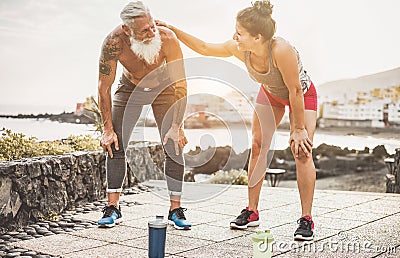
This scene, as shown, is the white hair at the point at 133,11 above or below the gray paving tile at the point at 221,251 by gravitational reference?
above

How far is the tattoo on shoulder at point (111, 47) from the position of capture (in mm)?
2943

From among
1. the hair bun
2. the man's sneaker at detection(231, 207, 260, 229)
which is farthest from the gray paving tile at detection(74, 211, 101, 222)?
the hair bun

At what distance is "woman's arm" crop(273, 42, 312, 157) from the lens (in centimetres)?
265

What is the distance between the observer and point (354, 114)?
550 centimetres

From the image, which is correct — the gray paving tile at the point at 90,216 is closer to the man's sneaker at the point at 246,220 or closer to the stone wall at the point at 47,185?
the stone wall at the point at 47,185

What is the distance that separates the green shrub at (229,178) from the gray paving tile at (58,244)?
2.56m

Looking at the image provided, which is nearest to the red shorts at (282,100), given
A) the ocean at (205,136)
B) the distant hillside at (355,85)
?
the ocean at (205,136)

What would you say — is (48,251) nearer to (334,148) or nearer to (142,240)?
(142,240)

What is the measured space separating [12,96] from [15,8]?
70 cm

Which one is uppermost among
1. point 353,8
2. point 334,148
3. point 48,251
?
point 353,8

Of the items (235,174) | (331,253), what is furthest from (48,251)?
(235,174)

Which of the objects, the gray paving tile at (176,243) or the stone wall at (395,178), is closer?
the gray paving tile at (176,243)

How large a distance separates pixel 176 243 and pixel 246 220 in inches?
19.0

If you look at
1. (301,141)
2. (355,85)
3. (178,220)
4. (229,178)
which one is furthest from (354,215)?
(355,85)
